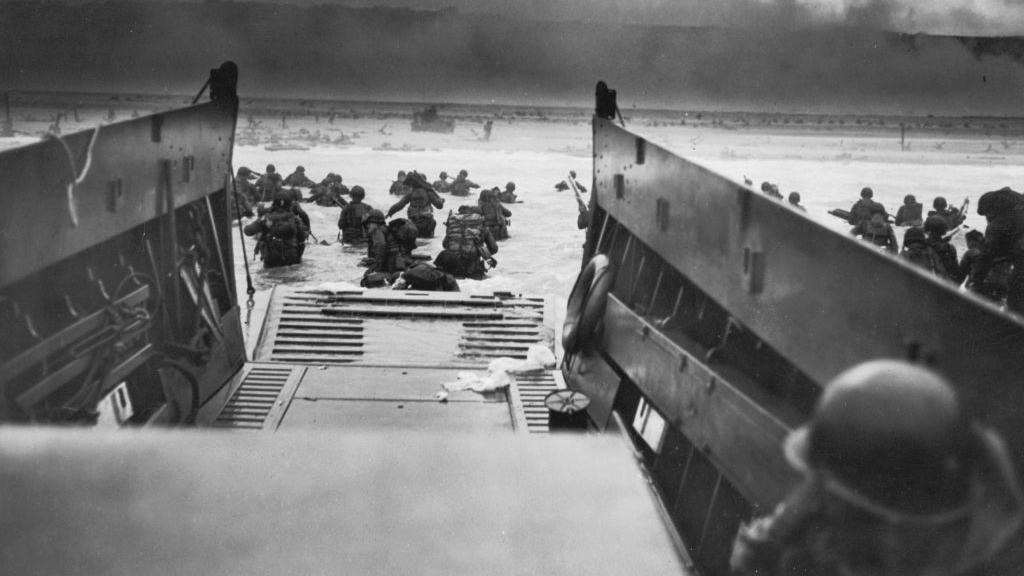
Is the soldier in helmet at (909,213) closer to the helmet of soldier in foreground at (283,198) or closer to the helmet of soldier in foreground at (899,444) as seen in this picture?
the helmet of soldier in foreground at (283,198)

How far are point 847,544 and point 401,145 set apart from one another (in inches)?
1305

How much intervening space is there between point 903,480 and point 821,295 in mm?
965

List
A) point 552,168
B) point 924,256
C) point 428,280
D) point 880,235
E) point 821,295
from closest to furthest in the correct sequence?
1. point 821,295
2. point 924,256
3. point 428,280
4. point 880,235
5. point 552,168

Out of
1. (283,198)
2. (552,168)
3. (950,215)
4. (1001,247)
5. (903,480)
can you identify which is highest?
(903,480)

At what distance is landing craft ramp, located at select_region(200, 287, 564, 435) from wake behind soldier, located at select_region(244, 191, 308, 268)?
15.3 ft

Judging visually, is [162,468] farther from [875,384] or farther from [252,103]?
[252,103]

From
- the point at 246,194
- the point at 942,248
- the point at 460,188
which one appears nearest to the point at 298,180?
the point at 246,194

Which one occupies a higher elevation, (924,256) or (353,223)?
(924,256)

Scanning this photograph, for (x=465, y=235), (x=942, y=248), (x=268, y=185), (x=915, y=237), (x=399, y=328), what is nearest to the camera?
(x=399, y=328)

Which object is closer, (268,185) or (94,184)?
(94,184)

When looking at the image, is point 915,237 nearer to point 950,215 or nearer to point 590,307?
point 590,307

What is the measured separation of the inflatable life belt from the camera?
15.5ft

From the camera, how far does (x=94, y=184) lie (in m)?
3.32

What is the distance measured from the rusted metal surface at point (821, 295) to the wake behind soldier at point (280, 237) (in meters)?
8.40
